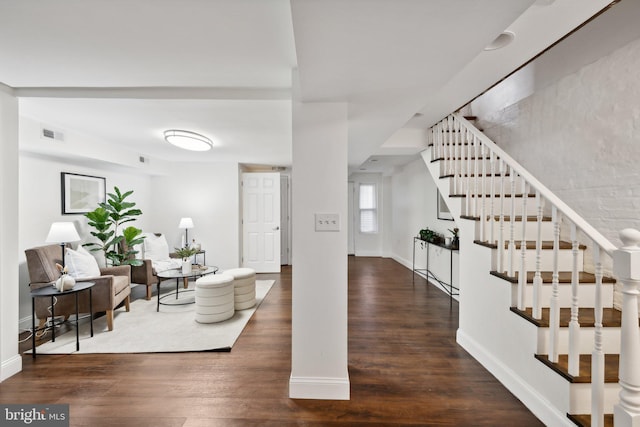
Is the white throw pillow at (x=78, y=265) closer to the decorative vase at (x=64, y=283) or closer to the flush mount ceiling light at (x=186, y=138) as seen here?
the decorative vase at (x=64, y=283)

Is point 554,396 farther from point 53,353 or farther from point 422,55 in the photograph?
point 53,353

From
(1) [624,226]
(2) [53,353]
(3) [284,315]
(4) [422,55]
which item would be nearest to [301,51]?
(4) [422,55]

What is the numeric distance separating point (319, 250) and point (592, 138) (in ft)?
7.35

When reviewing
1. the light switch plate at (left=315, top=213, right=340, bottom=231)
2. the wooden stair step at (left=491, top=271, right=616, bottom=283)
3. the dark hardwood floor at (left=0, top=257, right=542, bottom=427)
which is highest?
the light switch plate at (left=315, top=213, right=340, bottom=231)

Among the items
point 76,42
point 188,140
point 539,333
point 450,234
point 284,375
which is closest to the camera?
point 76,42

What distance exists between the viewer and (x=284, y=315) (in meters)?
3.31

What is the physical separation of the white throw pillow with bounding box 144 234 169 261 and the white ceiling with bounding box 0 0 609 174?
2148 mm

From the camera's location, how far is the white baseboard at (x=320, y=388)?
72.7 inches

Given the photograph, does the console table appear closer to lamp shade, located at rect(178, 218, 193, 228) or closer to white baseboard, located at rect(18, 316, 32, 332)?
lamp shade, located at rect(178, 218, 193, 228)

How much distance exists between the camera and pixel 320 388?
A: 6.07 ft

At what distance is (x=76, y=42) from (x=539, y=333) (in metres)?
3.38

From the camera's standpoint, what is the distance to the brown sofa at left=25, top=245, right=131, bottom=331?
2701 mm

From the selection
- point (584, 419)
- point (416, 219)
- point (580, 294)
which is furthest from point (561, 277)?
point (416, 219)

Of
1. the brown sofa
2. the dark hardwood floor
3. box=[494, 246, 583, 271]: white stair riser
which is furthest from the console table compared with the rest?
the brown sofa
